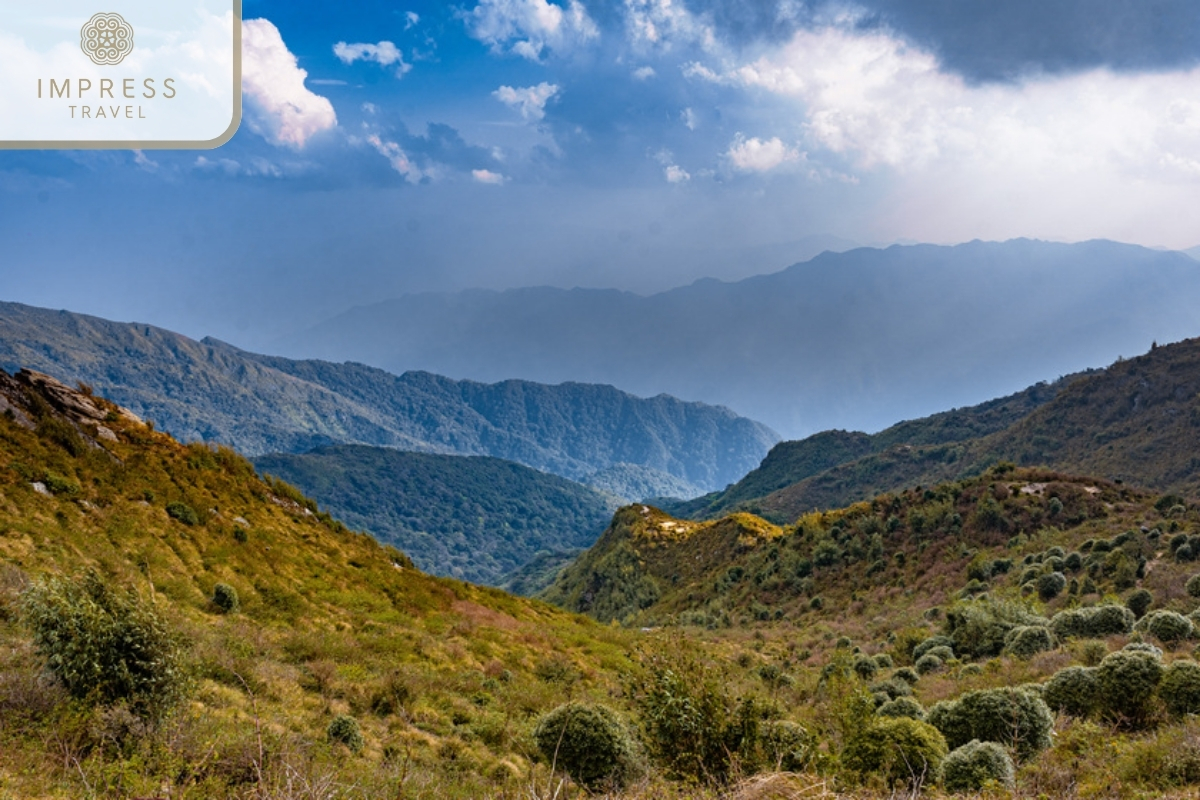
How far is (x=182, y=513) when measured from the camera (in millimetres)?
17609

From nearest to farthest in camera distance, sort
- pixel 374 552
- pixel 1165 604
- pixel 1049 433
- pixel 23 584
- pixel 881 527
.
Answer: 1. pixel 23 584
2. pixel 1165 604
3. pixel 374 552
4. pixel 881 527
5. pixel 1049 433

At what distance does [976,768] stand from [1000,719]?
8.76ft

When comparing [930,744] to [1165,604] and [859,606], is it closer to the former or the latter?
[1165,604]

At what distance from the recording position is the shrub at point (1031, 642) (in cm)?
1655

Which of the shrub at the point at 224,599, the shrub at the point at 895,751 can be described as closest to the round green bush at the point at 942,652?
the shrub at the point at 895,751

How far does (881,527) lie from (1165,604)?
24.2 meters

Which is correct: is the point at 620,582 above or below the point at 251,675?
below

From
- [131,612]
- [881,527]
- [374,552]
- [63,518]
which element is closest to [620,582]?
[881,527]

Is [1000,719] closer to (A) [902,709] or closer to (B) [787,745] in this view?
(A) [902,709]

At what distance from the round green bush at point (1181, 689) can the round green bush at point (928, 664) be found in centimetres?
1036

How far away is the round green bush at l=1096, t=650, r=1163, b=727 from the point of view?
10.4m

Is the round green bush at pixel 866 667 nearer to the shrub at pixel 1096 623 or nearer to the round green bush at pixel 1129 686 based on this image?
the shrub at pixel 1096 623

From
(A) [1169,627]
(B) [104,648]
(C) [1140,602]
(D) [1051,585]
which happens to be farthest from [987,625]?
(B) [104,648]

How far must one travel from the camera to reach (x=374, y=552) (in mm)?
26562
